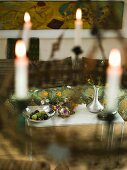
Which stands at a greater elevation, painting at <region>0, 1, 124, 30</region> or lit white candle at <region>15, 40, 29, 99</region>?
painting at <region>0, 1, 124, 30</region>

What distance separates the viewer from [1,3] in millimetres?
6066

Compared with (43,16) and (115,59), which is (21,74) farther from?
(43,16)

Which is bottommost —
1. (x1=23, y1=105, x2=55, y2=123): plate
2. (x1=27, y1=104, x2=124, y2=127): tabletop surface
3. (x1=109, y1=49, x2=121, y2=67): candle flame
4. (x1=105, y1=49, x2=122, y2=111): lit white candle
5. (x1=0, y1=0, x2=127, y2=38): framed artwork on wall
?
(x1=27, y1=104, x2=124, y2=127): tabletop surface

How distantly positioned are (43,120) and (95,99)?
73 centimetres

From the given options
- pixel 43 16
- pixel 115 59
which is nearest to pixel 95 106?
pixel 43 16

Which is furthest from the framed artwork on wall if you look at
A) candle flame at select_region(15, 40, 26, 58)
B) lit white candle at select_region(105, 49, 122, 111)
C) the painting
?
lit white candle at select_region(105, 49, 122, 111)

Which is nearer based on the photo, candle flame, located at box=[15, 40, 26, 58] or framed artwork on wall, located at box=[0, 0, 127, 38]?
candle flame, located at box=[15, 40, 26, 58]

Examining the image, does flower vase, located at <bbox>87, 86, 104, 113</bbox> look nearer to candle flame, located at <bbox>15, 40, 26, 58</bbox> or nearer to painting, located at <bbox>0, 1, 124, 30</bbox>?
painting, located at <bbox>0, 1, 124, 30</bbox>

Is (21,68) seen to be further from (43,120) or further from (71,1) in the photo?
(71,1)

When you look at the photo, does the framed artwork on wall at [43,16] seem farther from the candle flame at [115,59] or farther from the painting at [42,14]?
the candle flame at [115,59]

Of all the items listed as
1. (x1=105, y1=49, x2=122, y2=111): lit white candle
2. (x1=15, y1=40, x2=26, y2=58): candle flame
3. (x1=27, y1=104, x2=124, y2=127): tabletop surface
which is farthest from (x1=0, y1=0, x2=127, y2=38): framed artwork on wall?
(x1=105, y1=49, x2=122, y2=111): lit white candle

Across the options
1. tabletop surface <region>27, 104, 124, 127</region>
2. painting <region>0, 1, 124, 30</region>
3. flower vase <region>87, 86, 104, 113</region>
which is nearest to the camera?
tabletop surface <region>27, 104, 124, 127</region>

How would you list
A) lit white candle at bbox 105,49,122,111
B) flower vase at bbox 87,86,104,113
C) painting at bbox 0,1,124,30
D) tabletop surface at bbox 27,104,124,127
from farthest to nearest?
painting at bbox 0,1,124,30 < flower vase at bbox 87,86,104,113 < tabletop surface at bbox 27,104,124,127 < lit white candle at bbox 105,49,122,111

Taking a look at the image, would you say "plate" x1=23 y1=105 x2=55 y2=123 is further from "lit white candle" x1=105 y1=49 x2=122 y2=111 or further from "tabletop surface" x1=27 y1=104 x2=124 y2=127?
"lit white candle" x1=105 y1=49 x2=122 y2=111
